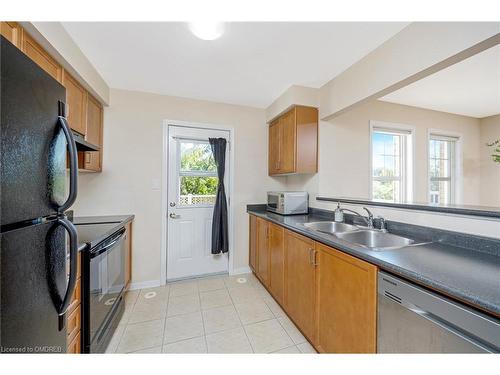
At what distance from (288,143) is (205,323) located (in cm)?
209

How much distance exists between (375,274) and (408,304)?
166 millimetres

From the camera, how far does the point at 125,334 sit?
172 cm

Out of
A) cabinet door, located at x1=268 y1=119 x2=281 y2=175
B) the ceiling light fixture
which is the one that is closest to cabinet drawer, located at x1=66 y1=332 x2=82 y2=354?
the ceiling light fixture

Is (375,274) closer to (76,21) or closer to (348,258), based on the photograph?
(348,258)

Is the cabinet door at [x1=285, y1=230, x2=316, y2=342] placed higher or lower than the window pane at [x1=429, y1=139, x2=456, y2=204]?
lower

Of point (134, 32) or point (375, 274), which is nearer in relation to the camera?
point (375, 274)

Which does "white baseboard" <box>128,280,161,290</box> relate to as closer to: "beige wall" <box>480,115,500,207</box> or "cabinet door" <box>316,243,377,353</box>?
"cabinet door" <box>316,243,377,353</box>

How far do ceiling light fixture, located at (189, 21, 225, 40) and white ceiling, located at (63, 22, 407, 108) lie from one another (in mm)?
68

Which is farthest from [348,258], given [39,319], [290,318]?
[39,319]

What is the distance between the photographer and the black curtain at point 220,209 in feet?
8.97

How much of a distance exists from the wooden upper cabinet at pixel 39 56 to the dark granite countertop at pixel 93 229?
1079mm

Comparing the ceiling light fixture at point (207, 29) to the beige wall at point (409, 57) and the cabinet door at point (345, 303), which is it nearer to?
the beige wall at point (409, 57)

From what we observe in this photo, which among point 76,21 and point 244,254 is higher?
point 76,21

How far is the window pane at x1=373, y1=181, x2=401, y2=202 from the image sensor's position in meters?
2.98
